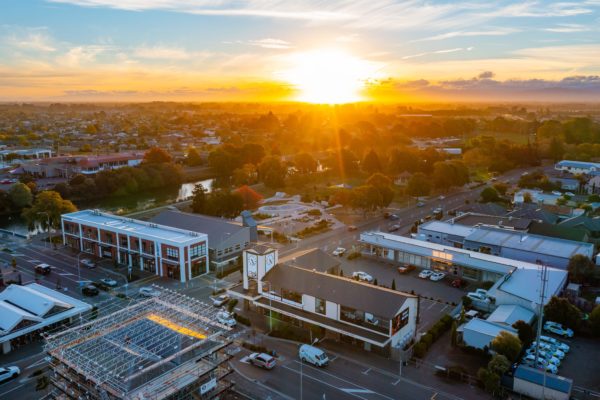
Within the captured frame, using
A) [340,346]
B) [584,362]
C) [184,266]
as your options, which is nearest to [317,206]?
[184,266]

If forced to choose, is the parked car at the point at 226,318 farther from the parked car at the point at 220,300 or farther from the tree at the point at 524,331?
the tree at the point at 524,331

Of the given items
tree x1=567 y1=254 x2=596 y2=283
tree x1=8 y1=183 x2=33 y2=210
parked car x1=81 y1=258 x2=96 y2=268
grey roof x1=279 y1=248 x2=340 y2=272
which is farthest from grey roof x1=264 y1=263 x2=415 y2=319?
tree x1=8 y1=183 x2=33 y2=210

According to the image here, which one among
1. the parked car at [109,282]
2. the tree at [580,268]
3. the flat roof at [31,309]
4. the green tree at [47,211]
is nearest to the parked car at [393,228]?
the tree at [580,268]

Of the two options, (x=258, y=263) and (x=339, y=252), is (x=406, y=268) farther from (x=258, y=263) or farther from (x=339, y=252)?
(x=258, y=263)

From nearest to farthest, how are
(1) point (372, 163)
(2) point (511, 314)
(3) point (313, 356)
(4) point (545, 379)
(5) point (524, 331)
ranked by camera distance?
(4) point (545, 379) → (3) point (313, 356) → (5) point (524, 331) → (2) point (511, 314) → (1) point (372, 163)

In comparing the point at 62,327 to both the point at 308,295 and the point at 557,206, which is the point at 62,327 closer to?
the point at 308,295

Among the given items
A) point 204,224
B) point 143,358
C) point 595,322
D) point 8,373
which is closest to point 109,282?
point 204,224

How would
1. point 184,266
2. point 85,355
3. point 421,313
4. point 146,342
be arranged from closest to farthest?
point 85,355 → point 146,342 → point 421,313 → point 184,266
